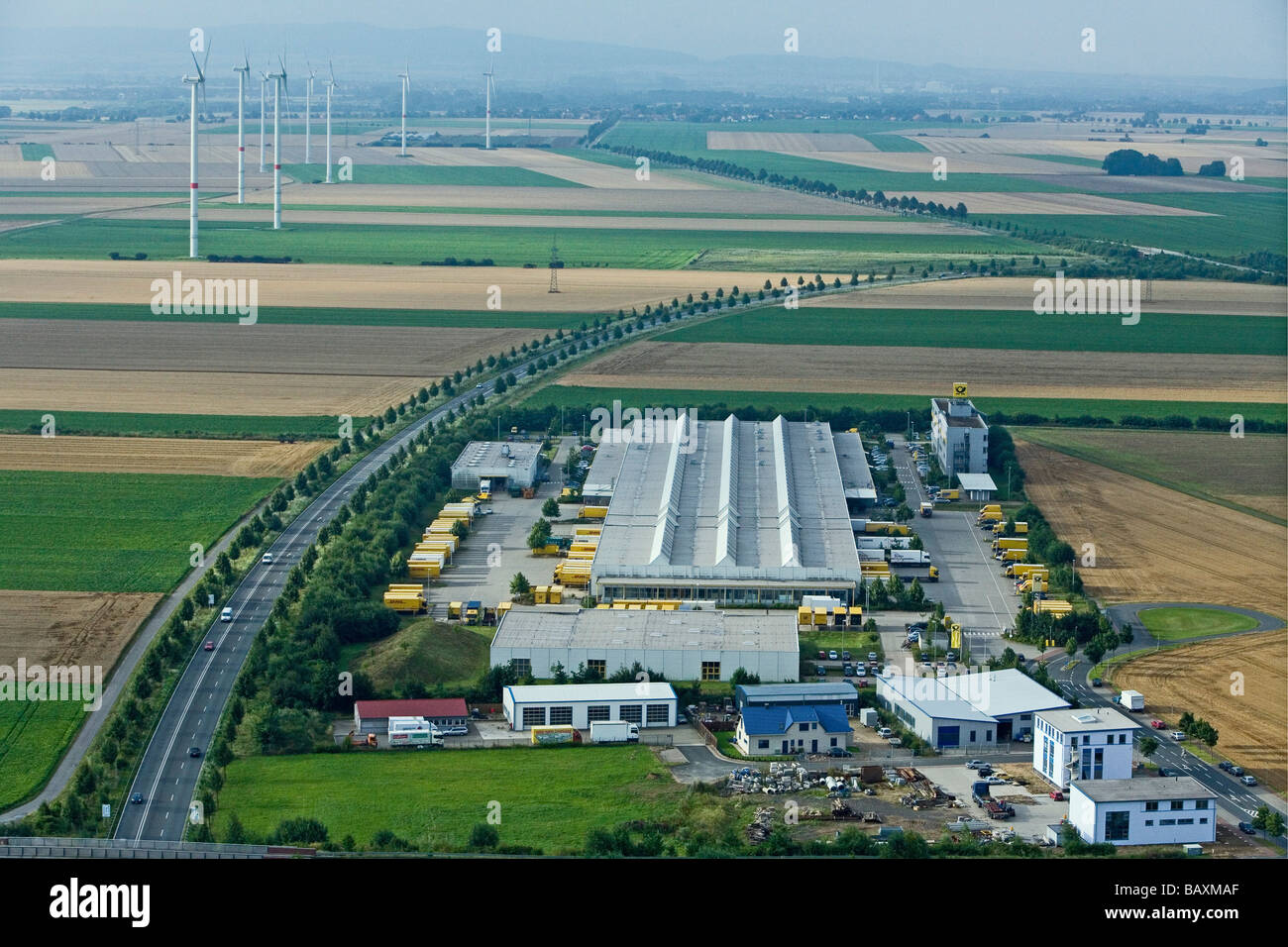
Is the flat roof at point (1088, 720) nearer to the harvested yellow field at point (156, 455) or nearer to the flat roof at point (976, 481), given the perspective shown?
the flat roof at point (976, 481)

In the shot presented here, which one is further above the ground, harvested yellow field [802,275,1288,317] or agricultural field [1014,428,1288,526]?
harvested yellow field [802,275,1288,317]

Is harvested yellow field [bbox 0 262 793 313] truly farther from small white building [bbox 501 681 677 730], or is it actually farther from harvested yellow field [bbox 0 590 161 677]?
small white building [bbox 501 681 677 730]

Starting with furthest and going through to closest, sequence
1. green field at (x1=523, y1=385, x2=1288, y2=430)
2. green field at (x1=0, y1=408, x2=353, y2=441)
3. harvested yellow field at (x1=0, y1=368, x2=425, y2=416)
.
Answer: green field at (x1=523, y1=385, x2=1288, y2=430)
harvested yellow field at (x1=0, y1=368, x2=425, y2=416)
green field at (x1=0, y1=408, x2=353, y2=441)

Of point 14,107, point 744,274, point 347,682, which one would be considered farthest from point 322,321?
point 14,107

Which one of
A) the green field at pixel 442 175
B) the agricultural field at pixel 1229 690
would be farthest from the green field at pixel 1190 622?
the green field at pixel 442 175

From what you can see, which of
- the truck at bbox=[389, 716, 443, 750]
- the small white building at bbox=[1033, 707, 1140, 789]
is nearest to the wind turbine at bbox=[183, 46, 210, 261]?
the truck at bbox=[389, 716, 443, 750]

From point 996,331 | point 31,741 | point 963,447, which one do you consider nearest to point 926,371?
point 996,331
